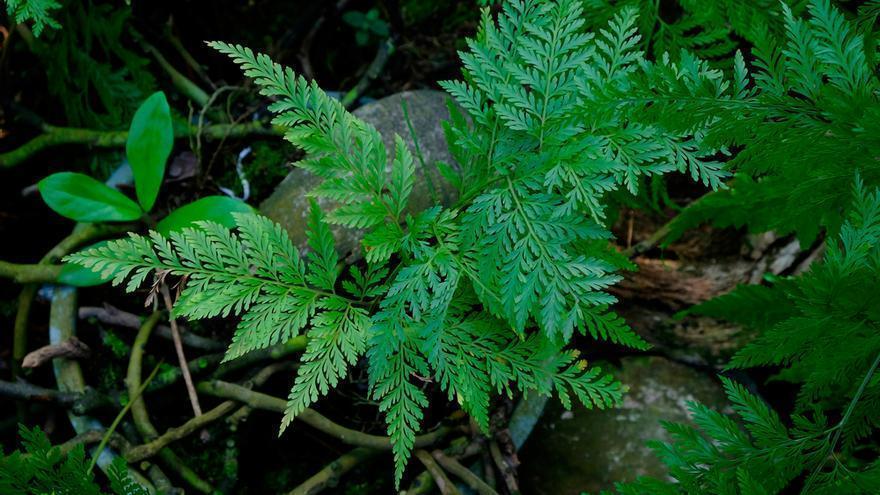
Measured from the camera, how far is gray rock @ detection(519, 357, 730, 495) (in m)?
2.47

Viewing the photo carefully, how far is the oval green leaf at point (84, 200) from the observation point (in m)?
2.23

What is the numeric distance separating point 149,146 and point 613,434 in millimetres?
2152

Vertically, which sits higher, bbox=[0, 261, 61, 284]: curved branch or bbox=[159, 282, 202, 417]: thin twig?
bbox=[0, 261, 61, 284]: curved branch

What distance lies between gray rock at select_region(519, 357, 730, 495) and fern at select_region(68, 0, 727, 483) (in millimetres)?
841

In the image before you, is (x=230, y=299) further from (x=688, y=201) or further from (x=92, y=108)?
(x=688, y=201)

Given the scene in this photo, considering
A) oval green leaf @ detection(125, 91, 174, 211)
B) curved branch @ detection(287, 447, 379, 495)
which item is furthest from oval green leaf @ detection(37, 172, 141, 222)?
curved branch @ detection(287, 447, 379, 495)

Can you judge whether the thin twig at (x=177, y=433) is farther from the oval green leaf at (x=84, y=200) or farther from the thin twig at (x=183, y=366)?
the oval green leaf at (x=84, y=200)

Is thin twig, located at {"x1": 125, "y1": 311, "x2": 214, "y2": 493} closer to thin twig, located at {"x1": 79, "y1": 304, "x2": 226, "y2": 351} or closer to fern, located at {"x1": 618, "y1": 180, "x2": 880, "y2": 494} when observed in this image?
thin twig, located at {"x1": 79, "y1": 304, "x2": 226, "y2": 351}

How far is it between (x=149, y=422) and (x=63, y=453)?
27cm

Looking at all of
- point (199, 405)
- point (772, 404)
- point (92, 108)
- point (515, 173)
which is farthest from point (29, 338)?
point (772, 404)

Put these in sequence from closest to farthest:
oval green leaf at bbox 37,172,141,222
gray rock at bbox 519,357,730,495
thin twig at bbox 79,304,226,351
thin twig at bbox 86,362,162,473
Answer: thin twig at bbox 86,362,162,473
oval green leaf at bbox 37,172,141,222
thin twig at bbox 79,304,226,351
gray rock at bbox 519,357,730,495

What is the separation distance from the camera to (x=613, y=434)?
255cm

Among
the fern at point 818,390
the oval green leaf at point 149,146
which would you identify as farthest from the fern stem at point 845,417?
the oval green leaf at point 149,146

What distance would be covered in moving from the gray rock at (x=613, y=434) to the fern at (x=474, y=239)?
2.76 ft
